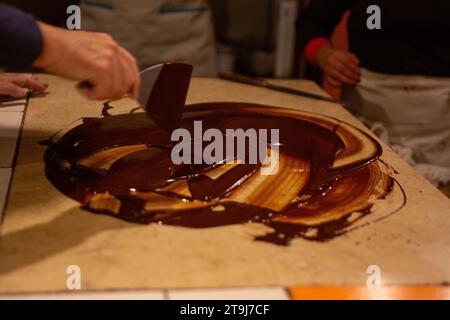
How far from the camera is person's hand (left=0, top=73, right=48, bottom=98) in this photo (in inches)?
54.1

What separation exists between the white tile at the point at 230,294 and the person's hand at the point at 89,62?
403 mm

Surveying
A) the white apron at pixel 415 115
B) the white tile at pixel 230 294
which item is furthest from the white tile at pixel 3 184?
the white apron at pixel 415 115

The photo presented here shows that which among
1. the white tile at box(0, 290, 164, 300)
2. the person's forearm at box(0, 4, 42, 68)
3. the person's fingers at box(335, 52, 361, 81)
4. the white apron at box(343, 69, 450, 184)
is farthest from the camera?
the person's fingers at box(335, 52, 361, 81)

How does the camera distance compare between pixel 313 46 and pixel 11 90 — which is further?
pixel 313 46

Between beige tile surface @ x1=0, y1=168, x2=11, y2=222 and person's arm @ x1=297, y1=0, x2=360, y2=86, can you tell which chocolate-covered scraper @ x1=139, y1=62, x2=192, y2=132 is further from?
person's arm @ x1=297, y1=0, x2=360, y2=86

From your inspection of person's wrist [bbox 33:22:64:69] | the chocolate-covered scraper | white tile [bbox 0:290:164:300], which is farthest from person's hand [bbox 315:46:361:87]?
white tile [bbox 0:290:164:300]

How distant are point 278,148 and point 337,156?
0.13 metres

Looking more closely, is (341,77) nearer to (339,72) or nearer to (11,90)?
(339,72)

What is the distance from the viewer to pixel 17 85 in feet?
4.55

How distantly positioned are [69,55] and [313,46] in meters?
1.24

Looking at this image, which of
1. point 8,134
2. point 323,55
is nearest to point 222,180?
point 8,134

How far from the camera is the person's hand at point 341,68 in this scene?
1712 millimetres
